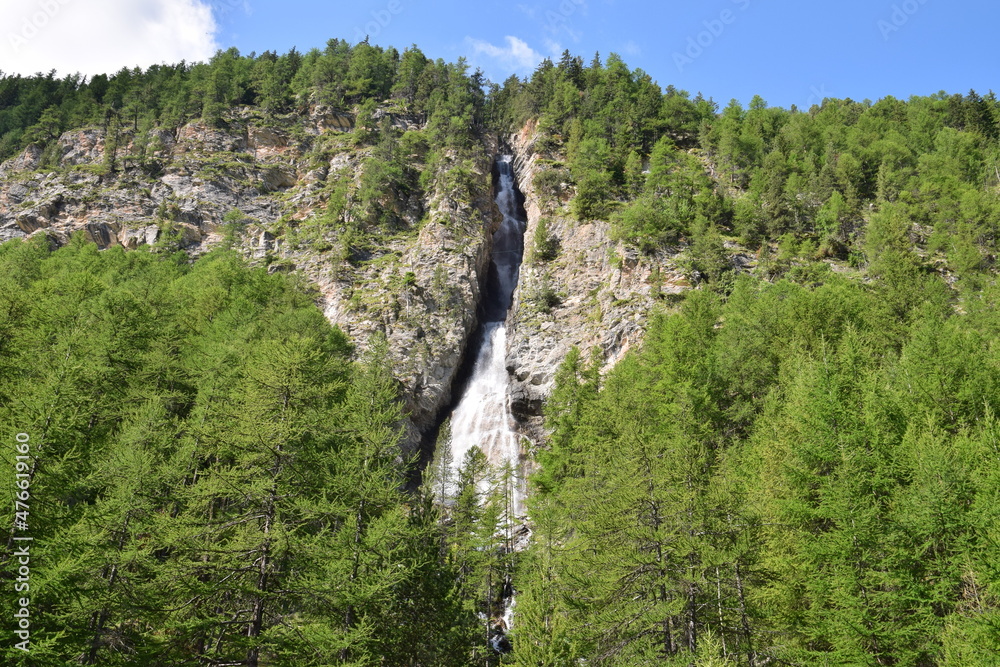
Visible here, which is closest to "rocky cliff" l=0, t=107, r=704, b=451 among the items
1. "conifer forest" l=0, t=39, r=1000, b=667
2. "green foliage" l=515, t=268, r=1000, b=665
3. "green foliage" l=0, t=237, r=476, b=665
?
"conifer forest" l=0, t=39, r=1000, b=667

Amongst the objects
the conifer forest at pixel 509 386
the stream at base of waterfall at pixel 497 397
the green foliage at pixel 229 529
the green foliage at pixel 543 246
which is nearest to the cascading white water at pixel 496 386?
the stream at base of waterfall at pixel 497 397

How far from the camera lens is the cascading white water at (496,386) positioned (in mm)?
43906

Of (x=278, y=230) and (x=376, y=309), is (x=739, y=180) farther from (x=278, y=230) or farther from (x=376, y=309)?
(x=278, y=230)

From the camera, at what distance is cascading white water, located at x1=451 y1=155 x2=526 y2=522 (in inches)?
1729

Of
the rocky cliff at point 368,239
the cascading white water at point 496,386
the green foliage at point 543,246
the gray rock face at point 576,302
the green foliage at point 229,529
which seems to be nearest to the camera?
the green foliage at point 229,529

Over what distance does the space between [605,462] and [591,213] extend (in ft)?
133

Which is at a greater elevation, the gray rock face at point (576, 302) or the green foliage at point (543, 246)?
the green foliage at point (543, 246)

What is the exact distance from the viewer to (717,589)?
14062mm

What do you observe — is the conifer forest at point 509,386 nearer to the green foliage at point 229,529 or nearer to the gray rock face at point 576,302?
the green foliage at point 229,529

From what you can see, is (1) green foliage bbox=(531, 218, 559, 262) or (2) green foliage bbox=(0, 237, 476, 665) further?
(1) green foliage bbox=(531, 218, 559, 262)

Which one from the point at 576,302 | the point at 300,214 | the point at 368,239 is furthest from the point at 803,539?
the point at 300,214

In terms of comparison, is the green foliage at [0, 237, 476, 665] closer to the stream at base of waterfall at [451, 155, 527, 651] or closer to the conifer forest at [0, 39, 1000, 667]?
the conifer forest at [0, 39, 1000, 667]

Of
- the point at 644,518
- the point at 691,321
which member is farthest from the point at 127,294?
the point at 691,321

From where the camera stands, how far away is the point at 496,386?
49562 mm
